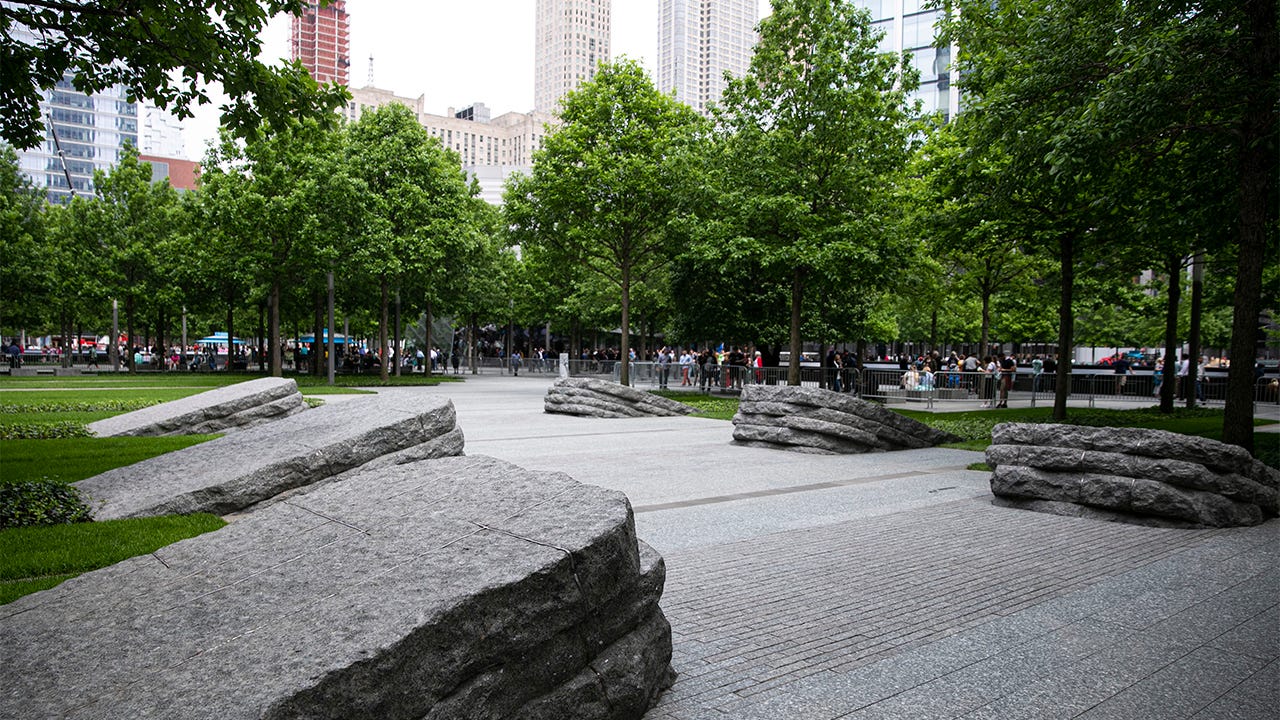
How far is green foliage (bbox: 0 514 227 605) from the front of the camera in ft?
16.6

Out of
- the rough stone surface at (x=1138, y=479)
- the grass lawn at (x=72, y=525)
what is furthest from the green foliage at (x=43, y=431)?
the rough stone surface at (x=1138, y=479)

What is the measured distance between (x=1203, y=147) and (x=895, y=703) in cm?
1264

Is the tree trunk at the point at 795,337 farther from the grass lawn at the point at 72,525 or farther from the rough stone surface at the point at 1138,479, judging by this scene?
the grass lawn at the point at 72,525

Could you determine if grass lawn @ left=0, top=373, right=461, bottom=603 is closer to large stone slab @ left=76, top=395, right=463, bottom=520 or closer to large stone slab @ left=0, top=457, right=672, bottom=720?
large stone slab @ left=76, top=395, right=463, bottom=520

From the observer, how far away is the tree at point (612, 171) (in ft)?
90.0

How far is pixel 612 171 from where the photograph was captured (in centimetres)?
2719

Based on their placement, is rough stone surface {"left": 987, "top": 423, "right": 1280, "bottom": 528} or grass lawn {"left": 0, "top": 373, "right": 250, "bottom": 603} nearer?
grass lawn {"left": 0, "top": 373, "right": 250, "bottom": 603}

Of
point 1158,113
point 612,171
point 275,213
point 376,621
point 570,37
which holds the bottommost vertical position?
point 376,621

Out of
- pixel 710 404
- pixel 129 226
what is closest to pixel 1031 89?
pixel 710 404

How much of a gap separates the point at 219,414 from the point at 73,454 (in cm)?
263

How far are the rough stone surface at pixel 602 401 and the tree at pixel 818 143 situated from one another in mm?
5381

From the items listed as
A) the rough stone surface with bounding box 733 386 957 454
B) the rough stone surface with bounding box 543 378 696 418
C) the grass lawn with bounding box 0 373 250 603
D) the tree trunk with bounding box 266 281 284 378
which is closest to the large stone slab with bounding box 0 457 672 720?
the grass lawn with bounding box 0 373 250 603

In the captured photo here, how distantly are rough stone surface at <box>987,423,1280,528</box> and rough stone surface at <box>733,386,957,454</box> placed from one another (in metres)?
4.59

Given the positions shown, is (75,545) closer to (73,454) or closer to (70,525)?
(70,525)
